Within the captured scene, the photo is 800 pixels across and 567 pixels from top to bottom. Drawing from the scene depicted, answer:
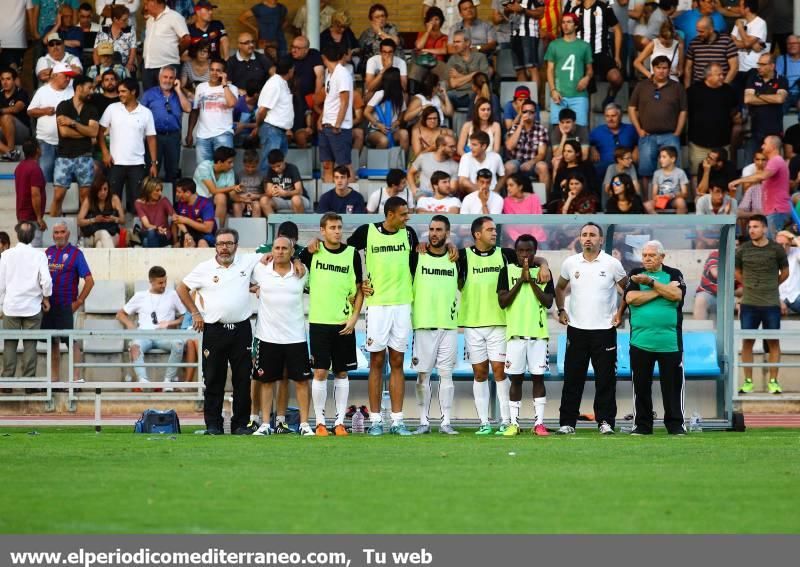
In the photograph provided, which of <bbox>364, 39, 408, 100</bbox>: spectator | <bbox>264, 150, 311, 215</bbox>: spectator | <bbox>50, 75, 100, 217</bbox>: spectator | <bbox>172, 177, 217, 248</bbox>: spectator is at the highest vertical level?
<bbox>364, 39, 408, 100</bbox>: spectator

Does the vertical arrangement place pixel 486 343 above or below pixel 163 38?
below

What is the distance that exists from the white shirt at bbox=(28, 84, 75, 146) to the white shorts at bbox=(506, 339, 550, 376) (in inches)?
394

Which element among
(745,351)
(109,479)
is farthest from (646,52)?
(109,479)

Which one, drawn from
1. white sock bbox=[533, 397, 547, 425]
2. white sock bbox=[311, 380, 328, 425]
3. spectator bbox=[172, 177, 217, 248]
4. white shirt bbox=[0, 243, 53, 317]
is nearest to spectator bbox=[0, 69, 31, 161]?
spectator bbox=[172, 177, 217, 248]

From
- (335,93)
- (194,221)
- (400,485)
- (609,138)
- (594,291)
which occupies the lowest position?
(400,485)

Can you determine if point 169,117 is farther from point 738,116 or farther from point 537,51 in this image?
point 738,116

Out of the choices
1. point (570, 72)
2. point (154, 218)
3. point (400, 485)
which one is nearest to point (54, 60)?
point (154, 218)

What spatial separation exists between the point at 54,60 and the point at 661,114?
916cm

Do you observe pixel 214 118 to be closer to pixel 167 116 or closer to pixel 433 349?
pixel 167 116

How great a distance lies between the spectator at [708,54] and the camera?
24.4m

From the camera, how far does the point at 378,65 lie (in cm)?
2462

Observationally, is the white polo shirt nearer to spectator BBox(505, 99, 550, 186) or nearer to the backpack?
the backpack

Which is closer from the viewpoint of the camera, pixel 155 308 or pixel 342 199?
pixel 342 199

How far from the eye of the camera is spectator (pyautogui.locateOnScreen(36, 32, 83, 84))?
24609mm
